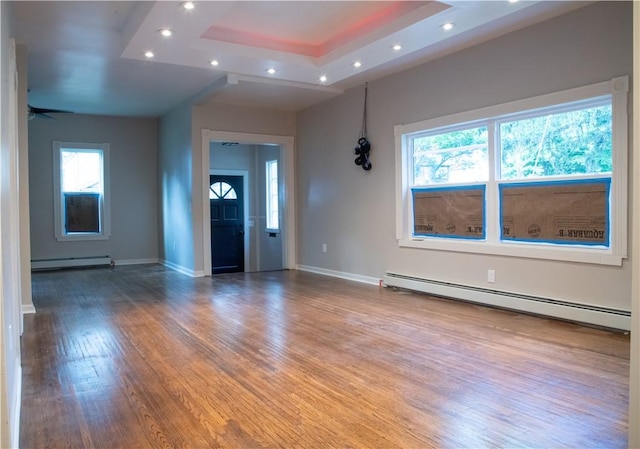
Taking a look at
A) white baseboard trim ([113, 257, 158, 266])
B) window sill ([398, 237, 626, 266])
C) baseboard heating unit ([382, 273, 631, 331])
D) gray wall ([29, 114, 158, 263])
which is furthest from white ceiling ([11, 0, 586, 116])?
white baseboard trim ([113, 257, 158, 266])

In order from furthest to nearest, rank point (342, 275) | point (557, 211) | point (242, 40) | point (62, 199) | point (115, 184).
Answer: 1. point (115, 184)
2. point (62, 199)
3. point (342, 275)
4. point (242, 40)
5. point (557, 211)

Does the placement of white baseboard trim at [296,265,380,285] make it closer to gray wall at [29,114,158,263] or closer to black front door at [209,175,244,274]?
black front door at [209,175,244,274]

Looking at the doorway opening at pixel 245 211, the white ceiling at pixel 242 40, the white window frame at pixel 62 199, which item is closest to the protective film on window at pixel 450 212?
the white ceiling at pixel 242 40

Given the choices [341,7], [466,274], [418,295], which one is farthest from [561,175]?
[341,7]

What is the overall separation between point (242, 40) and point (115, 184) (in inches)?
193

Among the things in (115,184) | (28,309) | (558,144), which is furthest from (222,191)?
(558,144)

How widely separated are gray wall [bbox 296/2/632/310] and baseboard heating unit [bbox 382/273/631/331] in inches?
3.2

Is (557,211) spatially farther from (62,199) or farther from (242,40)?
(62,199)

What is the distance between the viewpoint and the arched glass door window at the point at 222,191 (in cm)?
960

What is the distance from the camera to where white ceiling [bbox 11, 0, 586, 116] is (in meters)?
3.99

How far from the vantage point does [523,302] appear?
443 cm

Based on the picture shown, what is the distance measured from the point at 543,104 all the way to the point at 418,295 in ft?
7.93

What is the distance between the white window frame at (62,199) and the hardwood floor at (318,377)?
375 cm

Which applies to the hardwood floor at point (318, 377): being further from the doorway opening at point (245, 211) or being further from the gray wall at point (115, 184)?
the doorway opening at point (245, 211)
